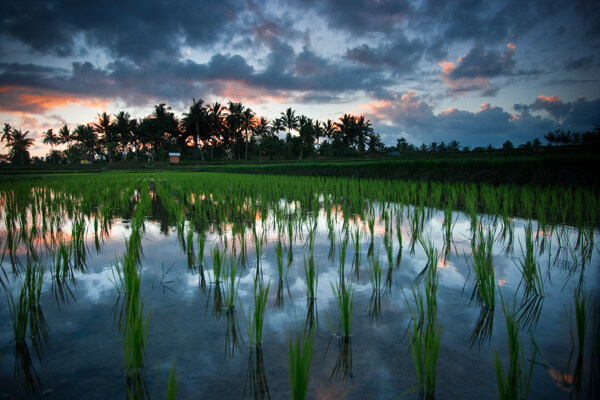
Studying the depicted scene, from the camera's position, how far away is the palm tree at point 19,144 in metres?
49.2

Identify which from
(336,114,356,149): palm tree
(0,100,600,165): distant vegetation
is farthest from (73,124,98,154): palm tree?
(336,114,356,149): palm tree

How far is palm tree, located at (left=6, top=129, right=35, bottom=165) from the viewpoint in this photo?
49188 mm

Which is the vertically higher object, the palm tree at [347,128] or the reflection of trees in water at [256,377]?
the palm tree at [347,128]

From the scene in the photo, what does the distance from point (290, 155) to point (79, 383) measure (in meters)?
43.6

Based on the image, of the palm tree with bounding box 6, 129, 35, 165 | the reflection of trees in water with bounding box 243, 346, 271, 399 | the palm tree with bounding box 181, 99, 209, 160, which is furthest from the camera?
the palm tree with bounding box 6, 129, 35, 165

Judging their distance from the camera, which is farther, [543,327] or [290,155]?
[290,155]

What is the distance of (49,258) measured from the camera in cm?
247

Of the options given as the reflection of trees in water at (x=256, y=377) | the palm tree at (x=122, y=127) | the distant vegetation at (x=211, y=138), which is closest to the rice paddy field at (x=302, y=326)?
the reflection of trees in water at (x=256, y=377)

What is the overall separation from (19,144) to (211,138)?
32.1m

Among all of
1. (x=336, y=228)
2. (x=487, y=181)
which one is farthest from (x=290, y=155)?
(x=336, y=228)

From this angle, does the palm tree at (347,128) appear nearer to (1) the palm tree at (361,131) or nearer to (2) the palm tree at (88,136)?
(1) the palm tree at (361,131)

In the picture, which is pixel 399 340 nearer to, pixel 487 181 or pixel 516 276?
pixel 516 276

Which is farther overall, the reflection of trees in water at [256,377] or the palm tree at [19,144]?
the palm tree at [19,144]

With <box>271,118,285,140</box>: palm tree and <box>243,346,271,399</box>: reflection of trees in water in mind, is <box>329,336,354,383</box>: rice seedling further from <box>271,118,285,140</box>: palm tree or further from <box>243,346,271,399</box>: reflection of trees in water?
<box>271,118,285,140</box>: palm tree
